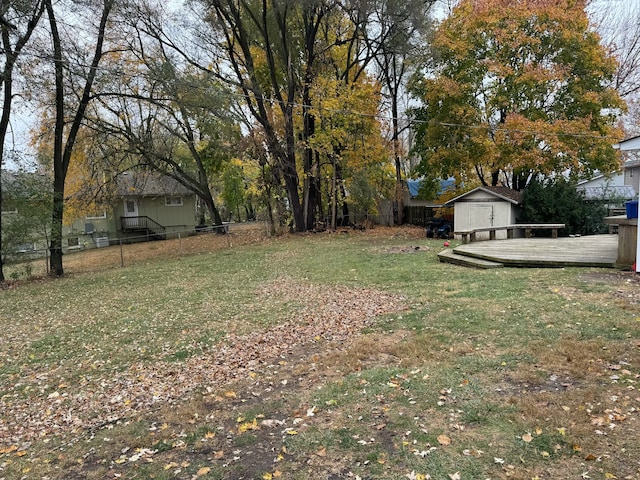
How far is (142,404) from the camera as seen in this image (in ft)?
12.9

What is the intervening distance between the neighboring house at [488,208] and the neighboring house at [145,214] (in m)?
16.5

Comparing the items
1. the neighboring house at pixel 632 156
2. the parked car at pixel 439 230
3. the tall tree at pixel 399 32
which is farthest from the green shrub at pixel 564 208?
the tall tree at pixel 399 32

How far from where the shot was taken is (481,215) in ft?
53.5

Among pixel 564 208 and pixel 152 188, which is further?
pixel 152 188

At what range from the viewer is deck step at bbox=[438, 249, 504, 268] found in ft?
29.9

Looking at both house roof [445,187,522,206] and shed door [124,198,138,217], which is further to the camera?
shed door [124,198,138,217]

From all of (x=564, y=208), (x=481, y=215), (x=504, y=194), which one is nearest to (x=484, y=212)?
(x=481, y=215)

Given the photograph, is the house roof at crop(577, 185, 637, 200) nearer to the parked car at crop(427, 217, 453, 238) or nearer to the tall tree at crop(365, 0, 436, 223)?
the parked car at crop(427, 217, 453, 238)

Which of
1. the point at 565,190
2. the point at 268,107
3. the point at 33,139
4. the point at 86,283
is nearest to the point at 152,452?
the point at 86,283

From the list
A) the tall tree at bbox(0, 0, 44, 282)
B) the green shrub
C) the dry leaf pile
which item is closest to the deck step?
the dry leaf pile

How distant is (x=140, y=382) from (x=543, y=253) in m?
8.61

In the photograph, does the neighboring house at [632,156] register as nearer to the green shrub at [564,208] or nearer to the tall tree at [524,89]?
the tall tree at [524,89]

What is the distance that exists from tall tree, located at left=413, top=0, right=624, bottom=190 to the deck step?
7.01 m

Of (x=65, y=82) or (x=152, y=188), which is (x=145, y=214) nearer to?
(x=152, y=188)
